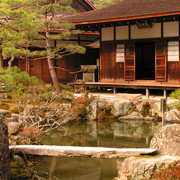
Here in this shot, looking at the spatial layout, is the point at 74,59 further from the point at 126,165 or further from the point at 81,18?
the point at 126,165

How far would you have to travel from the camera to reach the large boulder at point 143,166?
6.63 m

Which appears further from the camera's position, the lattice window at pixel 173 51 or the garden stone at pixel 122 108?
the lattice window at pixel 173 51

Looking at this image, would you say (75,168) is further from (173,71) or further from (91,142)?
(173,71)

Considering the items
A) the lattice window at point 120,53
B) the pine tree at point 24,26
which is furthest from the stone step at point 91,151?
the lattice window at point 120,53

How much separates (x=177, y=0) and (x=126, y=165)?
34.4 feet

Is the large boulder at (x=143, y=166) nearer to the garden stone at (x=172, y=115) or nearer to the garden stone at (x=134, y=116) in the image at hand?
the garden stone at (x=172, y=115)

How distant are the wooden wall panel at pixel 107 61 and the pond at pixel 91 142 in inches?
151

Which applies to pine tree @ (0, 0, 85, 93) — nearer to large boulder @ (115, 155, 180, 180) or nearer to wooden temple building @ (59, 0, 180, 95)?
wooden temple building @ (59, 0, 180, 95)

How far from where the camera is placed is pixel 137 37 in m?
15.8

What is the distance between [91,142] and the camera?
422 inches

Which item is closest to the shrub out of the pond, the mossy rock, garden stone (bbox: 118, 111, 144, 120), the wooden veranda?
the pond

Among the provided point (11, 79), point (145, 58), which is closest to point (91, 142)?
point (11, 79)

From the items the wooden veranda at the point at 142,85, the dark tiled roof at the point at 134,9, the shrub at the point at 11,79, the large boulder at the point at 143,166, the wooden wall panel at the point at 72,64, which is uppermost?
the dark tiled roof at the point at 134,9

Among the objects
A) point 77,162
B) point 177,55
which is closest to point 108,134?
point 77,162
